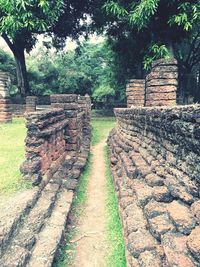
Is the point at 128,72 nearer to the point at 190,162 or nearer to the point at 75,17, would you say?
the point at 75,17

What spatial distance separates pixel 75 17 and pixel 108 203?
13.9 meters

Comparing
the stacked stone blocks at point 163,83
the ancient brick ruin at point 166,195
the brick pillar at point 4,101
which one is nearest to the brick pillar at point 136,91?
the stacked stone blocks at point 163,83

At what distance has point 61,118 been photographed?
5.65 metres

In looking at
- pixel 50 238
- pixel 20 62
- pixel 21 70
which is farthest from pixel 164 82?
pixel 21 70

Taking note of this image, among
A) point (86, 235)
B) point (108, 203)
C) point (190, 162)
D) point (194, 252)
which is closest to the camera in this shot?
point (194, 252)

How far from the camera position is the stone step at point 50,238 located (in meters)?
2.61

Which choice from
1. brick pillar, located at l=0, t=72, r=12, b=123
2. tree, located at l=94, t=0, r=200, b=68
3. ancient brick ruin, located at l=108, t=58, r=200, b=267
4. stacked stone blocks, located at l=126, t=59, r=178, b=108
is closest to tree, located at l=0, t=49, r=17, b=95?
brick pillar, located at l=0, t=72, r=12, b=123

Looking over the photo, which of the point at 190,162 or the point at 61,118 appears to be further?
the point at 61,118

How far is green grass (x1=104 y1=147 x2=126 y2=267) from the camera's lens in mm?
3119

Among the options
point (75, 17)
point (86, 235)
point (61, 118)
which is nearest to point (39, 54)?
point (75, 17)

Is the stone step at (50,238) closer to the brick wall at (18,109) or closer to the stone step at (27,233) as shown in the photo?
the stone step at (27,233)

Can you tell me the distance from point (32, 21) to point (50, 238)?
895 centimetres

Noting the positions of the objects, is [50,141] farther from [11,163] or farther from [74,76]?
[74,76]

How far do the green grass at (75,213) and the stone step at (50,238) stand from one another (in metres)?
0.24
